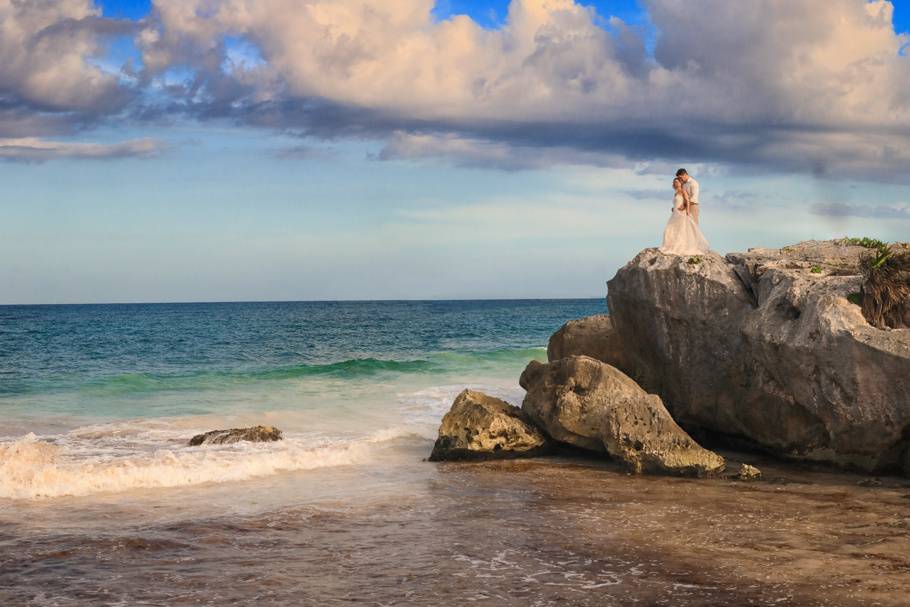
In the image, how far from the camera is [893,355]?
44.0 feet

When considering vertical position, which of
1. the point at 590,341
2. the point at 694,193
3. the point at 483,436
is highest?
the point at 694,193

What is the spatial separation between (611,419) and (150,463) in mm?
8040

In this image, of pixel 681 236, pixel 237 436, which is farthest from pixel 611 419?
pixel 237 436

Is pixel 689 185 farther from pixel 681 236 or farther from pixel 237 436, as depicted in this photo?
pixel 237 436

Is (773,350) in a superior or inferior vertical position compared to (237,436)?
superior

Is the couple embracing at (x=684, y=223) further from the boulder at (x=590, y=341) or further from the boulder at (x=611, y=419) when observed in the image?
the boulder at (x=611, y=419)

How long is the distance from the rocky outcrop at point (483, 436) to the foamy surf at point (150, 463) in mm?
1648

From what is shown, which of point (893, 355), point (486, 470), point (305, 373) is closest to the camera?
point (893, 355)

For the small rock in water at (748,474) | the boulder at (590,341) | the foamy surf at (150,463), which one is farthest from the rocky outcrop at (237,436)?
the small rock in water at (748,474)

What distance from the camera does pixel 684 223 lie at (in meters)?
19.0

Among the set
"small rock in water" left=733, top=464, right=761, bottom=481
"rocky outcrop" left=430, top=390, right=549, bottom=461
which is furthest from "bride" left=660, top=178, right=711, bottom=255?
"small rock in water" left=733, top=464, right=761, bottom=481

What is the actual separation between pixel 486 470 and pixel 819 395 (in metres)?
5.72

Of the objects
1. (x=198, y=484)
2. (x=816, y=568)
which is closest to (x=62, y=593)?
(x=198, y=484)

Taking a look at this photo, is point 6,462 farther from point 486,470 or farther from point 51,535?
point 486,470
